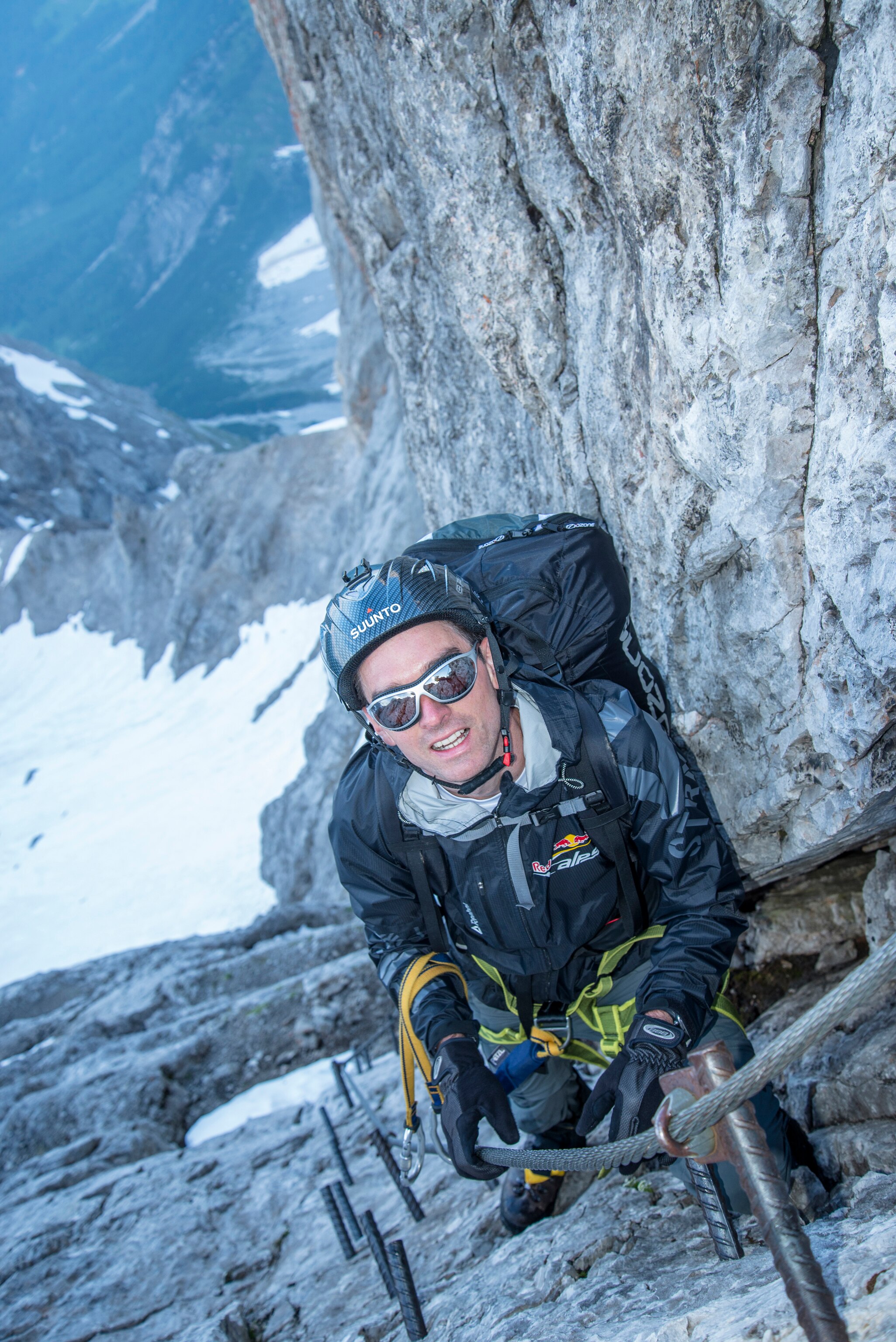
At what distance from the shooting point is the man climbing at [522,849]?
334cm

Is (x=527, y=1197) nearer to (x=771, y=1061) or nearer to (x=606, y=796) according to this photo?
(x=606, y=796)

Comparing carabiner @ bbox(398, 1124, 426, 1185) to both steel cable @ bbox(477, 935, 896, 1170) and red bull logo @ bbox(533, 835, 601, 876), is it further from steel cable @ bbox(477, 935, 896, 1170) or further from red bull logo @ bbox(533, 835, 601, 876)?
steel cable @ bbox(477, 935, 896, 1170)

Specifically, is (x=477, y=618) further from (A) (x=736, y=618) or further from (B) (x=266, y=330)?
(B) (x=266, y=330)

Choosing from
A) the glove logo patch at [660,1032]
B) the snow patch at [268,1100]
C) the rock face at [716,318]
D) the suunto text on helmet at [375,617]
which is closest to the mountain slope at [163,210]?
the snow patch at [268,1100]

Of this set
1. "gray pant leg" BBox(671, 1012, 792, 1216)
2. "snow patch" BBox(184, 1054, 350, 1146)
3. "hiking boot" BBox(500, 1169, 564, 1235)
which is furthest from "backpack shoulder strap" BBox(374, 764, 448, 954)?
"snow patch" BBox(184, 1054, 350, 1146)

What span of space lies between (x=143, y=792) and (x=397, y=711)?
3187 centimetres

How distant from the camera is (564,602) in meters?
3.84

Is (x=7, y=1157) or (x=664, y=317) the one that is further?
(x=7, y=1157)

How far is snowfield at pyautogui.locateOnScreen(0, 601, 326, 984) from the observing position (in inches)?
917

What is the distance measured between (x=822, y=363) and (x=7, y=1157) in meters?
10.7

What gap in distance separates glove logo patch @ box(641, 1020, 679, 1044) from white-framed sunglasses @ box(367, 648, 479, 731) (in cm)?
155

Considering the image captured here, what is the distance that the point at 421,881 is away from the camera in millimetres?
3748

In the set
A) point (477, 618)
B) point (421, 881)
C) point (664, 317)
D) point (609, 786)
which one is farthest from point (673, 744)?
point (664, 317)

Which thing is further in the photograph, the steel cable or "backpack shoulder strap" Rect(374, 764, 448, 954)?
"backpack shoulder strap" Rect(374, 764, 448, 954)
